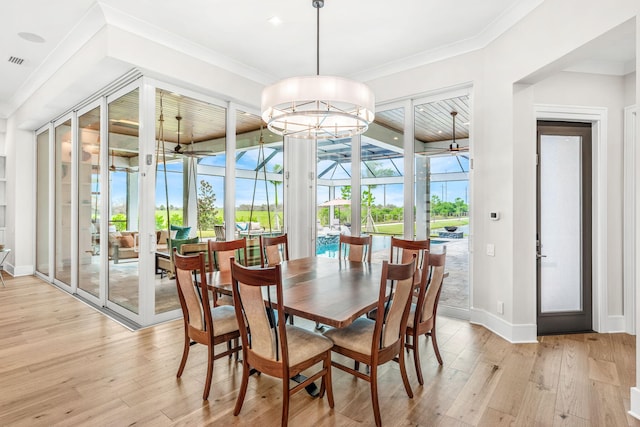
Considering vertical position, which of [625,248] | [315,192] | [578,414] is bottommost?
[578,414]

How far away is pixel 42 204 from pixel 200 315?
5678 mm

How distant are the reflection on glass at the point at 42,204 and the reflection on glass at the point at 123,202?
108 inches

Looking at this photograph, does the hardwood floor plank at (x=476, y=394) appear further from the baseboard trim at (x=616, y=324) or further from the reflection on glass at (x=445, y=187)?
the baseboard trim at (x=616, y=324)

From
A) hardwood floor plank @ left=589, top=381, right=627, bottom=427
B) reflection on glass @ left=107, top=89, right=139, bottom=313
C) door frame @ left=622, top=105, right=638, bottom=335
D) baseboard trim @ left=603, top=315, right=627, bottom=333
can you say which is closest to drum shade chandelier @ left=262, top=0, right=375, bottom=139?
reflection on glass @ left=107, top=89, right=139, bottom=313

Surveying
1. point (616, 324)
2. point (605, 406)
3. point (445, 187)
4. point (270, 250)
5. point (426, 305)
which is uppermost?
point (445, 187)

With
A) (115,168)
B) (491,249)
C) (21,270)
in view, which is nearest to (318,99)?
(491,249)

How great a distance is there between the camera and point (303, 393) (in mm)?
2367

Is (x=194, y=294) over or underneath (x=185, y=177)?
underneath

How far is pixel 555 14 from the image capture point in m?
2.72

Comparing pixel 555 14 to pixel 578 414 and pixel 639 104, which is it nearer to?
pixel 639 104

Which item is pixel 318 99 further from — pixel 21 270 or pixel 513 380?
pixel 21 270

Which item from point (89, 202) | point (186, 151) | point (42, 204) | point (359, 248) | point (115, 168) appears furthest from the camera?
point (42, 204)

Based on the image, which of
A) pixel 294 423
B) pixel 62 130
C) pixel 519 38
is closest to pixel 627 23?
pixel 519 38

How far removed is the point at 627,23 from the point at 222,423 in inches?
145
